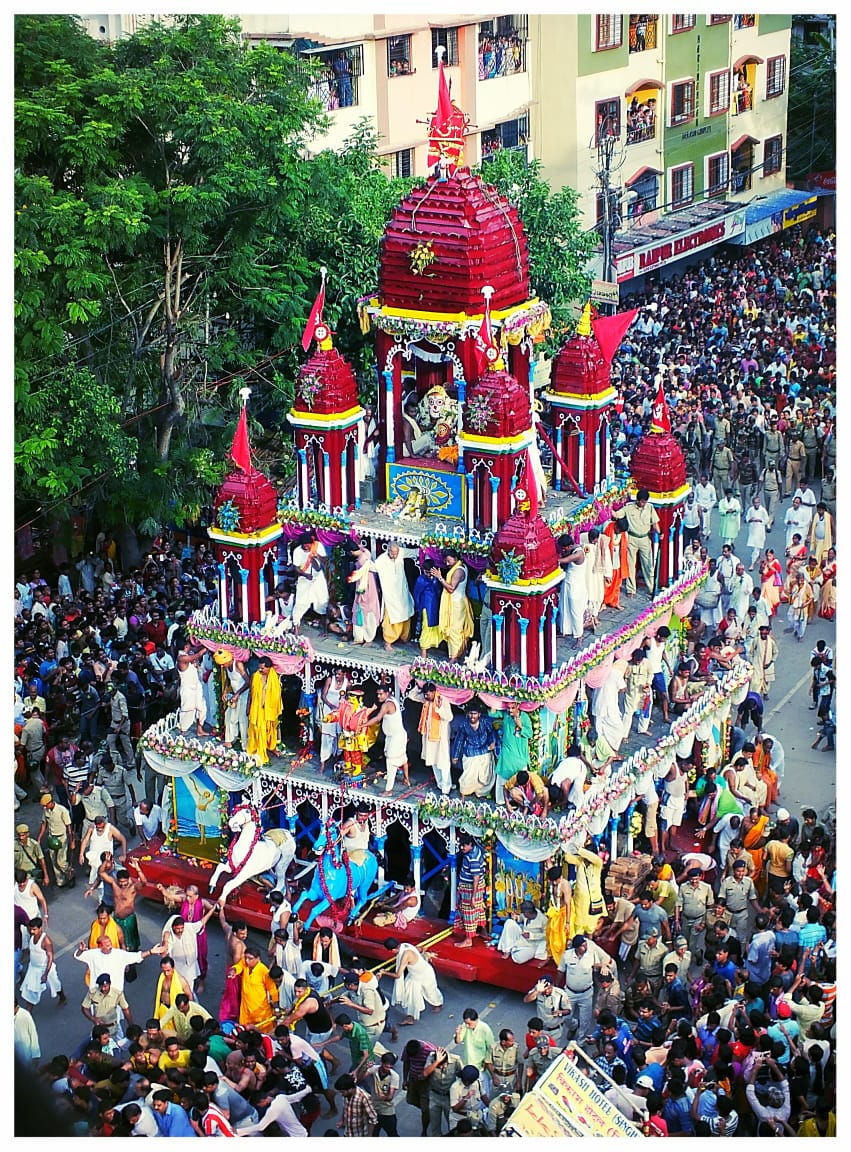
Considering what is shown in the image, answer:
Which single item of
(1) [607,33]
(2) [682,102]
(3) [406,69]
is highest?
(1) [607,33]

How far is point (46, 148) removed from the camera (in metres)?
27.5

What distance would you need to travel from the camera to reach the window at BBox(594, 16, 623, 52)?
40938mm

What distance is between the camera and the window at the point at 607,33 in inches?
1612

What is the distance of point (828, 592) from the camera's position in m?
28.5

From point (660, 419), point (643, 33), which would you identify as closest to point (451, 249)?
point (660, 419)

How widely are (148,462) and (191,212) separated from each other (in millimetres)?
3836

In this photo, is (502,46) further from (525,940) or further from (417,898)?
(525,940)

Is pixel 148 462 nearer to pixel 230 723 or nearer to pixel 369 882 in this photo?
pixel 230 723

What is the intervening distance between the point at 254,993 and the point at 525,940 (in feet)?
9.41

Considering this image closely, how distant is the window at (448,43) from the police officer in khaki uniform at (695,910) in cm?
2271

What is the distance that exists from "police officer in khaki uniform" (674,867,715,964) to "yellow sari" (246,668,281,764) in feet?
15.9

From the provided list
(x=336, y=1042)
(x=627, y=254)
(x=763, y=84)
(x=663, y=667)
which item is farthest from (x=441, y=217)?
(x=763, y=84)

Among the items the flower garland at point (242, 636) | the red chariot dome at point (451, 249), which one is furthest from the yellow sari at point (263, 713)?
the red chariot dome at point (451, 249)

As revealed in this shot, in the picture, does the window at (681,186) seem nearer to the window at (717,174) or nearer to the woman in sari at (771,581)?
the window at (717,174)
